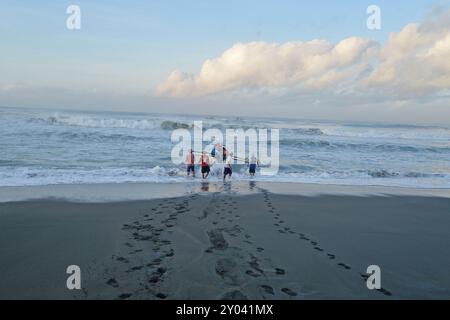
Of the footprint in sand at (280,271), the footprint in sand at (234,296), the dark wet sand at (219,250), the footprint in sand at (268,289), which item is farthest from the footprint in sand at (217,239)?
the footprint in sand at (234,296)

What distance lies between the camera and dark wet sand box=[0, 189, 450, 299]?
530 cm

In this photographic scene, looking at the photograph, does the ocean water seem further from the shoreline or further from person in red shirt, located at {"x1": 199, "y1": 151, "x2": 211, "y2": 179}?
the shoreline

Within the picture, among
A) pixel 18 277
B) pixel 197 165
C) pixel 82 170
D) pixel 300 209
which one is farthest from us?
pixel 197 165

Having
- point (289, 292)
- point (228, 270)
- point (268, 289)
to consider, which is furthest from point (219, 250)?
point (289, 292)

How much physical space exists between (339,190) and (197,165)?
25.4ft

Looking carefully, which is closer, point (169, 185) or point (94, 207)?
point (94, 207)

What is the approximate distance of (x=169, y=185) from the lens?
14.0 metres

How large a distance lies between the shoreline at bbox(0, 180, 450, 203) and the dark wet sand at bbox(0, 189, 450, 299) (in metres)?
0.92

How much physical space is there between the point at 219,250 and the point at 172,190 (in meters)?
6.47

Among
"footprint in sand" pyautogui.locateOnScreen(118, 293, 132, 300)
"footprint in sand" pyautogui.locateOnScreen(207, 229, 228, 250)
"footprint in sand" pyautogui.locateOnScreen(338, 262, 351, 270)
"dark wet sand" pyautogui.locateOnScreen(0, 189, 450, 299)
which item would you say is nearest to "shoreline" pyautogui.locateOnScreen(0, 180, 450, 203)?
"dark wet sand" pyautogui.locateOnScreen(0, 189, 450, 299)

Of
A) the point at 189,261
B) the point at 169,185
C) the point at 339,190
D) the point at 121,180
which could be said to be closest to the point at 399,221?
the point at 339,190

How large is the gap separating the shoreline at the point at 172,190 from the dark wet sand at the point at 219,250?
925 millimetres
